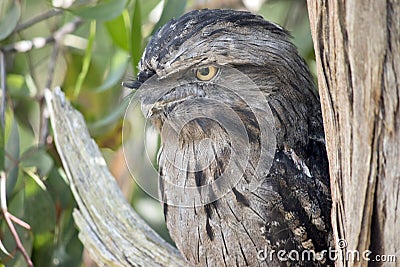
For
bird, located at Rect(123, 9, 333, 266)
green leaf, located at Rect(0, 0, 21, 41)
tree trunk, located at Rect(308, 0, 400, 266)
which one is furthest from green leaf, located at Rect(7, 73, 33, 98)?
tree trunk, located at Rect(308, 0, 400, 266)

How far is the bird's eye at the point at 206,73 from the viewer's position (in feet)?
5.60

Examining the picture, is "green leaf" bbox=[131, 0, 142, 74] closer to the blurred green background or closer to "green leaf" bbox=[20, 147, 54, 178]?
the blurred green background

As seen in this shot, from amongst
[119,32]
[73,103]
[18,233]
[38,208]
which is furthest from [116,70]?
[18,233]

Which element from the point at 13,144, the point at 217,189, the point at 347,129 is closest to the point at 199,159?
the point at 217,189

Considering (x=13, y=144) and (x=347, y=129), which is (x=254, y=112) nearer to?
(x=347, y=129)

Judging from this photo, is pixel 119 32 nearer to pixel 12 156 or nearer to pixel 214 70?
pixel 12 156

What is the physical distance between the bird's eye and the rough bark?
2.15ft

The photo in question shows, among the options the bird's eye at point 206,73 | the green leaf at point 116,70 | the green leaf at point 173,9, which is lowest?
the green leaf at point 116,70

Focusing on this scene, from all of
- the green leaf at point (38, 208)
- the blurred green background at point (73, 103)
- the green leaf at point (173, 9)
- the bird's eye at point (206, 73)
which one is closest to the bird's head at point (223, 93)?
the bird's eye at point (206, 73)

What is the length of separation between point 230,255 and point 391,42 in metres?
0.76

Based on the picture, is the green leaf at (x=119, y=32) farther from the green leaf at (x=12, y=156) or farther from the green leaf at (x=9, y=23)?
the green leaf at (x=12, y=156)

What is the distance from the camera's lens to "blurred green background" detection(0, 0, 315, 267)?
2510 mm

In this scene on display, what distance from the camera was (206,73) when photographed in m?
1.71

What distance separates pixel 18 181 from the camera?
269 centimetres
